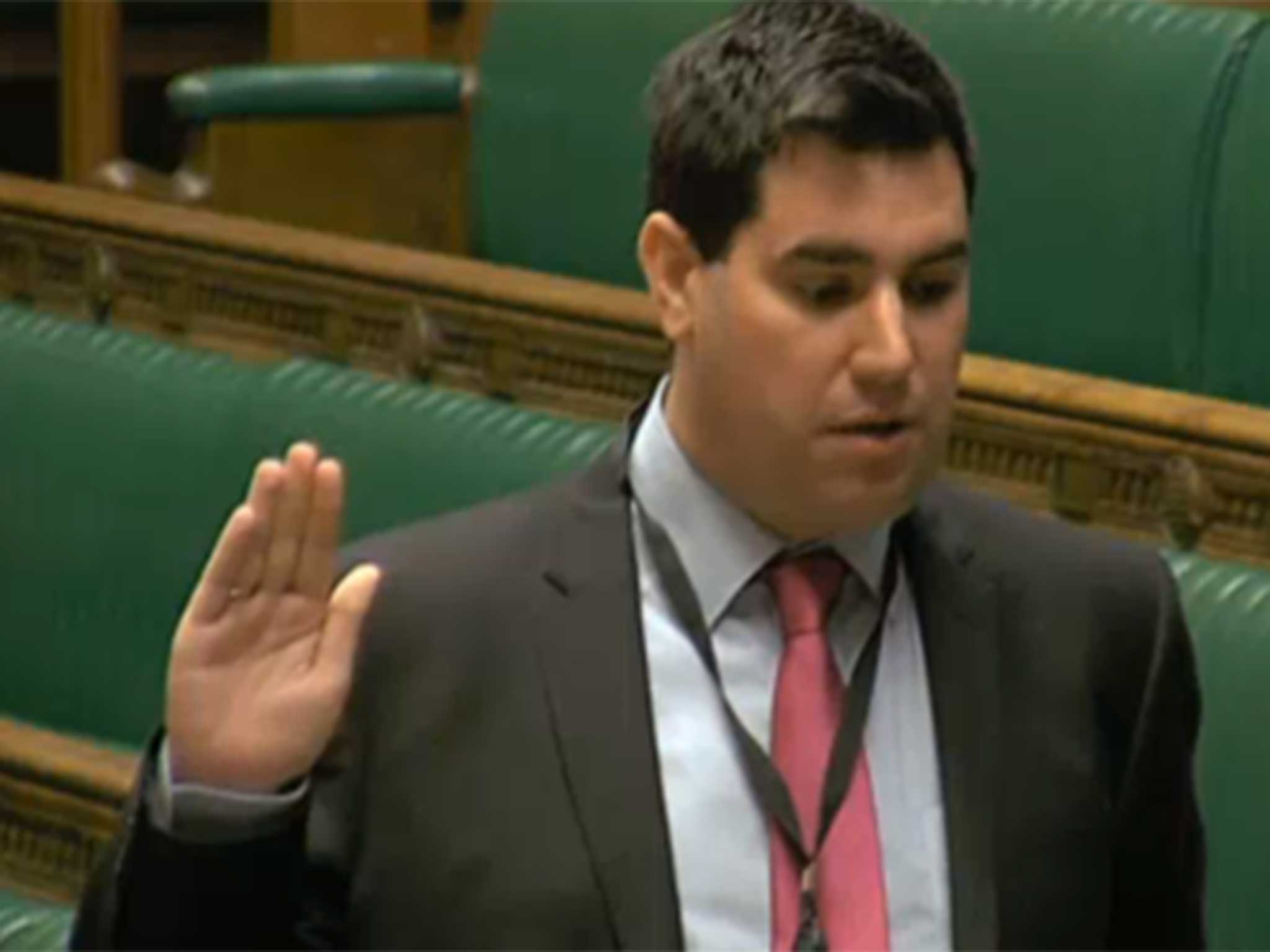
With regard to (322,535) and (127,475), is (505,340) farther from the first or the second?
(322,535)

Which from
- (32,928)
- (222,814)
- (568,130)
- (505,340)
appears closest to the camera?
(222,814)

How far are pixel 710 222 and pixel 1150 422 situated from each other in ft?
1.62

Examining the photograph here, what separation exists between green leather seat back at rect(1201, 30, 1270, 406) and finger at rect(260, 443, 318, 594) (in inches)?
25.7

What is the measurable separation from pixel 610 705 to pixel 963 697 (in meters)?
0.06

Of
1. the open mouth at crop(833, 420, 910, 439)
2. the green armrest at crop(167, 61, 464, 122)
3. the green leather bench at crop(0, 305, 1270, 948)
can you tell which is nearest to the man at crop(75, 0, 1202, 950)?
the open mouth at crop(833, 420, 910, 439)

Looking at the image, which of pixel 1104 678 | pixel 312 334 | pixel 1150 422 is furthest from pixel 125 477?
pixel 1104 678

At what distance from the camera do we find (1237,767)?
2.68ft

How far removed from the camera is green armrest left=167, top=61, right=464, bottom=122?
1.45 m

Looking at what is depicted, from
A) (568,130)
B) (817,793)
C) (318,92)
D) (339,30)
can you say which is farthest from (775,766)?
(339,30)

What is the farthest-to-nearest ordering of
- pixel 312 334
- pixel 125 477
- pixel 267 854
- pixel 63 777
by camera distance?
pixel 312 334 → pixel 125 477 → pixel 63 777 → pixel 267 854

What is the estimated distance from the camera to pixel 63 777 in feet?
3.14

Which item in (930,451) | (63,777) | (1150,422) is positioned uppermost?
(930,451)

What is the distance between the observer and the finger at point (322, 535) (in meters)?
0.49

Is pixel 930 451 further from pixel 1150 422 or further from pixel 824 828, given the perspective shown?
pixel 1150 422
